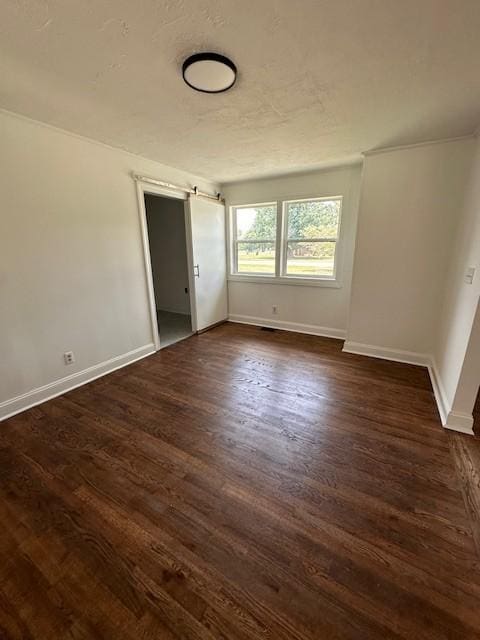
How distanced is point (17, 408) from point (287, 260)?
3.81 meters

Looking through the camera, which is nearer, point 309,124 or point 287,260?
point 309,124

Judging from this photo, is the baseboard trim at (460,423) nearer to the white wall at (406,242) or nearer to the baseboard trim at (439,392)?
the baseboard trim at (439,392)

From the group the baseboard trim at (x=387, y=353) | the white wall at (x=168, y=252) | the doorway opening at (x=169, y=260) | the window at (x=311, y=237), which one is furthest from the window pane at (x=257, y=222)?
the baseboard trim at (x=387, y=353)

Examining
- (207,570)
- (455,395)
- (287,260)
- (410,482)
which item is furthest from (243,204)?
(207,570)

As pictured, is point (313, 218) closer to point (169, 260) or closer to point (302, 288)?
point (302, 288)

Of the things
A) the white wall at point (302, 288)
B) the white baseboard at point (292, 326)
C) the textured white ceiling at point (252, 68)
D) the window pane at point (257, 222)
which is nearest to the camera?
the textured white ceiling at point (252, 68)

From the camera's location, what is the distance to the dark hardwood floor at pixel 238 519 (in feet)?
3.33

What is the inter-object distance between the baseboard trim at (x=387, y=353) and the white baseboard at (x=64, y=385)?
9.16 feet

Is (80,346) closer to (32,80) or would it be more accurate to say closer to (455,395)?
(32,80)

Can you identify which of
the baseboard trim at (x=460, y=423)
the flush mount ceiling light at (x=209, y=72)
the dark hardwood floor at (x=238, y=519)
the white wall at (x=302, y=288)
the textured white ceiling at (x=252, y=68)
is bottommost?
the dark hardwood floor at (x=238, y=519)

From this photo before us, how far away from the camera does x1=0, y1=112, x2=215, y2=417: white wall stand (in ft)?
6.97

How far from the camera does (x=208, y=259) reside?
4246 millimetres

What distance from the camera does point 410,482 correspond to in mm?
1592

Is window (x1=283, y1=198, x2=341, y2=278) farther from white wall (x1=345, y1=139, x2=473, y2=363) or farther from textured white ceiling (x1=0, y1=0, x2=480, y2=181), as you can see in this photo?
textured white ceiling (x1=0, y1=0, x2=480, y2=181)
